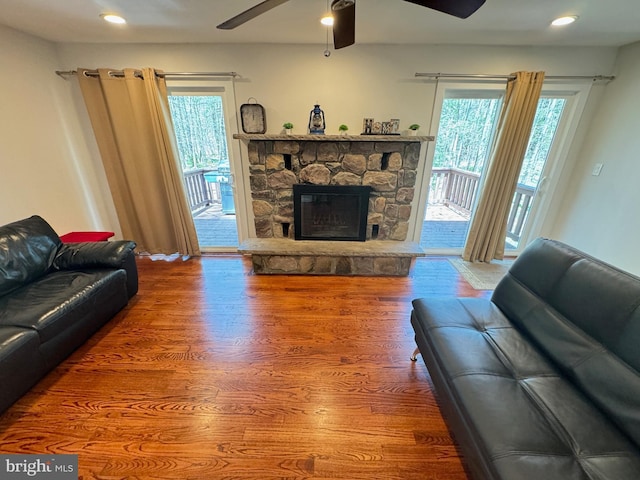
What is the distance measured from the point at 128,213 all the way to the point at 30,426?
2461 millimetres

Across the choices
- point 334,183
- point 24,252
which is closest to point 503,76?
point 334,183

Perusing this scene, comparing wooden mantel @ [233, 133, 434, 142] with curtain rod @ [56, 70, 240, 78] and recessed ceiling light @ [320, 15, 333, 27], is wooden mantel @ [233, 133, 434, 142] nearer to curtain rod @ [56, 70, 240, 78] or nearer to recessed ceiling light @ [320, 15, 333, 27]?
curtain rod @ [56, 70, 240, 78]

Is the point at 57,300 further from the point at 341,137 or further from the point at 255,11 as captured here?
the point at 341,137

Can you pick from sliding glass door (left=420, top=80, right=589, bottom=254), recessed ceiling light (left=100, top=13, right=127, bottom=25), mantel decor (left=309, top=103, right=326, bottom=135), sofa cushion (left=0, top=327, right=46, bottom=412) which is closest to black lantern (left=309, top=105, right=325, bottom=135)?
mantel decor (left=309, top=103, right=326, bottom=135)

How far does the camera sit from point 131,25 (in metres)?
2.25

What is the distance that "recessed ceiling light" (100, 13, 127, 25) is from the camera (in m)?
2.04

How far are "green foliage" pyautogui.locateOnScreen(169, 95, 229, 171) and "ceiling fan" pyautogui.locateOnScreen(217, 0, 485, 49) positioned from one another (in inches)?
66.5

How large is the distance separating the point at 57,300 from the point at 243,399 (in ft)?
4.80

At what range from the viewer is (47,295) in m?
1.83

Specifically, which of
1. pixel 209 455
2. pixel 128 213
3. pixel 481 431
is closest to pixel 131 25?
pixel 128 213

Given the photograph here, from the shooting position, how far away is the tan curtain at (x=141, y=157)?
107 inches

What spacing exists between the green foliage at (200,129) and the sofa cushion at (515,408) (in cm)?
299

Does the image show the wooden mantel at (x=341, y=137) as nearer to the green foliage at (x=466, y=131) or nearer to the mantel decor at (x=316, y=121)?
the mantel decor at (x=316, y=121)

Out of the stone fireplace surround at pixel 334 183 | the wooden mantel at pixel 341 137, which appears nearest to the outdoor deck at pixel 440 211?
the stone fireplace surround at pixel 334 183
